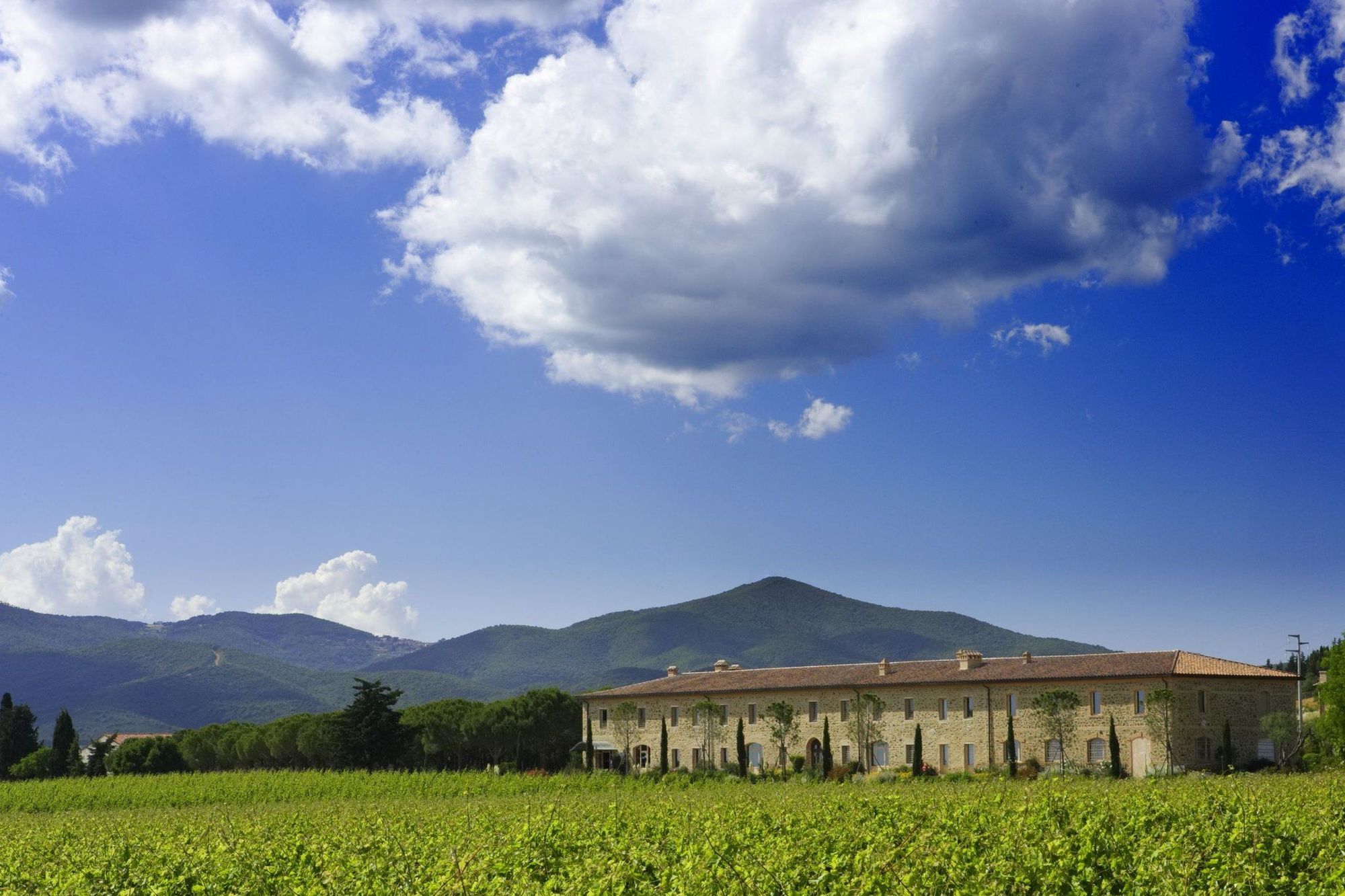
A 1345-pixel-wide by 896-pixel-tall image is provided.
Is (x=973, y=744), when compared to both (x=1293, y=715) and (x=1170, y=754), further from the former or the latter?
(x=1293, y=715)

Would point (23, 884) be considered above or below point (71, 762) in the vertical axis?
above

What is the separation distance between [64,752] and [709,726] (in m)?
40.0

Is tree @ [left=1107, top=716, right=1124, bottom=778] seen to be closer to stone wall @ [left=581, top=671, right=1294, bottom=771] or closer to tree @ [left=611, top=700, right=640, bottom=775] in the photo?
stone wall @ [left=581, top=671, right=1294, bottom=771]

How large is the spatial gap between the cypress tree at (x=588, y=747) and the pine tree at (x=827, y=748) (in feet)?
43.0

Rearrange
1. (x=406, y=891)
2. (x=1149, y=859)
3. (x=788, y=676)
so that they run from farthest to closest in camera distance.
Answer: (x=788, y=676) < (x=1149, y=859) < (x=406, y=891)

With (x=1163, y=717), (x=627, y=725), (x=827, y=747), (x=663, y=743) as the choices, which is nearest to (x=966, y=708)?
(x=827, y=747)

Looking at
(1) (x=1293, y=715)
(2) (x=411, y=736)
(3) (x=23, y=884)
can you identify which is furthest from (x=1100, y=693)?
(3) (x=23, y=884)

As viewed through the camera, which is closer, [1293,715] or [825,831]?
[825,831]

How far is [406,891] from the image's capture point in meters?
9.33

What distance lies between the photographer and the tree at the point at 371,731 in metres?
57.0

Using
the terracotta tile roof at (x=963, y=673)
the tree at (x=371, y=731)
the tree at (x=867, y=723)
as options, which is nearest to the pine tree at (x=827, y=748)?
the tree at (x=867, y=723)

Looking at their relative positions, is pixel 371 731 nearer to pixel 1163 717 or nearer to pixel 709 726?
pixel 709 726

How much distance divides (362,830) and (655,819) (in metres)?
3.83

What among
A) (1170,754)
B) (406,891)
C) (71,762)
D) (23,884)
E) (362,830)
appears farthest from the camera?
(71,762)
